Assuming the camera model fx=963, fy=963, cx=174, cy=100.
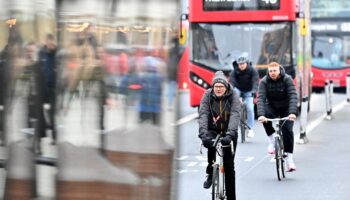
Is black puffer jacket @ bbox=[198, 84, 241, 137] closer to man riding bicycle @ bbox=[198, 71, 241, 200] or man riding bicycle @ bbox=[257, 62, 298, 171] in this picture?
man riding bicycle @ bbox=[198, 71, 241, 200]

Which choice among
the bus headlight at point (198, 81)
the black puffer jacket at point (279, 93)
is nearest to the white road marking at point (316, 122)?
the bus headlight at point (198, 81)

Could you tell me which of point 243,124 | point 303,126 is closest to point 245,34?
point 303,126

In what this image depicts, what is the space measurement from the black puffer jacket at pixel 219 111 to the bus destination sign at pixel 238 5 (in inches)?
529

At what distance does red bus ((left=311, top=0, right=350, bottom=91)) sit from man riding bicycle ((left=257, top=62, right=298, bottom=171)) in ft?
66.1

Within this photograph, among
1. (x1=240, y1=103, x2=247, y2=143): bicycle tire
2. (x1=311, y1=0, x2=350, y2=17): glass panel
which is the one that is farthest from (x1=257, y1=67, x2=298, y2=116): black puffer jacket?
(x1=311, y1=0, x2=350, y2=17): glass panel

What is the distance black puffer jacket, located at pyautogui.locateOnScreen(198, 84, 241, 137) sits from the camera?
33.0 ft

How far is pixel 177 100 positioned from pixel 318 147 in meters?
13.7

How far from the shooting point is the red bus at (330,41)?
33875mm

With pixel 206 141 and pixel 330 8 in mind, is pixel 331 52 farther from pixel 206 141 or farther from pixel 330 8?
pixel 206 141

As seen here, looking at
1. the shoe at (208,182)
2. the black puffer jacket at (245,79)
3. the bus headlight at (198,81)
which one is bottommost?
the bus headlight at (198,81)

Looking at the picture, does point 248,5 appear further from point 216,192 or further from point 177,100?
point 177,100

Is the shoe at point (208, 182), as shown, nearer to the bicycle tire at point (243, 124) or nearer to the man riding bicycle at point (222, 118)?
the man riding bicycle at point (222, 118)

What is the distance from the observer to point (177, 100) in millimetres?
4684

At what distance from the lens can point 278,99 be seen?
13.6 metres
